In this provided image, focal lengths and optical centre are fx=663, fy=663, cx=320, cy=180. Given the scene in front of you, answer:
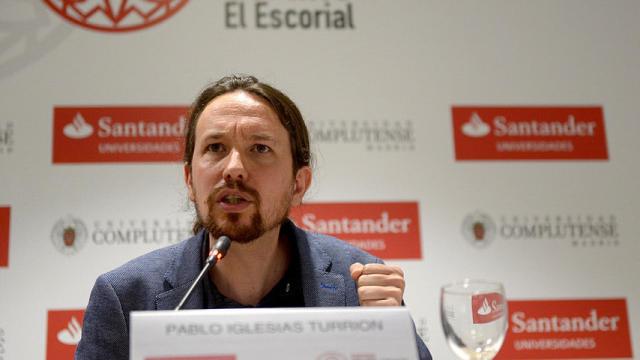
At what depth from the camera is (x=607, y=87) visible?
3.58 m

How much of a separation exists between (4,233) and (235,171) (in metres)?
1.73

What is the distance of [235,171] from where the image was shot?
186 cm

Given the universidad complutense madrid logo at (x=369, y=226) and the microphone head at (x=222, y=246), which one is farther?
the universidad complutense madrid logo at (x=369, y=226)

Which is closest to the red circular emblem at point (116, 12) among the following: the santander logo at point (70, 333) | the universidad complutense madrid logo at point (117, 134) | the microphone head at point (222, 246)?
the universidad complutense madrid logo at point (117, 134)

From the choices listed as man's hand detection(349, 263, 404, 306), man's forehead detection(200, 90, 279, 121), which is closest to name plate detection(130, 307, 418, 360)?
man's hand detection(349, 263, 404, 306)

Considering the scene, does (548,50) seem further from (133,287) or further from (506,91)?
(133,287)

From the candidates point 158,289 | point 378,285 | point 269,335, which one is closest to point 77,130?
point 158,289

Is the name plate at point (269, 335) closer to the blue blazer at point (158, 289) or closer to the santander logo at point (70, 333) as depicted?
the blue blazer at point (158, 289)

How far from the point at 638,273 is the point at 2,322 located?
3.07m

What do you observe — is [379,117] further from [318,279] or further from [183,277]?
[183,277]

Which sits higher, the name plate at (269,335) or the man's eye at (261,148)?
the man's eye at (261,148)

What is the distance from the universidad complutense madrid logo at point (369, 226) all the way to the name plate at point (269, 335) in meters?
2.18

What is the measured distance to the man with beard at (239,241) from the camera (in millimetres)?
1871

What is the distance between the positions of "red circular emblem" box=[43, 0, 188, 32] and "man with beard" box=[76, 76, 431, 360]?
4.42 ft
